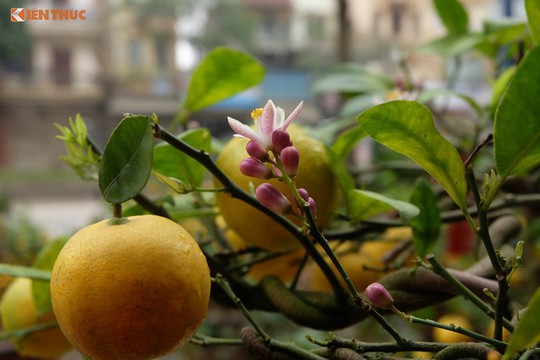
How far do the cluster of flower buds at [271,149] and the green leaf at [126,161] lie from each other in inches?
1.2

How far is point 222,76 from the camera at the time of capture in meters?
0.33

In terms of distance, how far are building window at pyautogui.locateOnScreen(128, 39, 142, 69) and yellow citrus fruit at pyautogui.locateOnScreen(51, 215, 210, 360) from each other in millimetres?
4778

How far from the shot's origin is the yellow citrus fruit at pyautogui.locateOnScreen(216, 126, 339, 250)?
0.89 feet

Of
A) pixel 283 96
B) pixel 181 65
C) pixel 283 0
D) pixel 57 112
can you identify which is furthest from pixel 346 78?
pixel 283 0

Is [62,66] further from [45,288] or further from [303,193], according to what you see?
[303,193]

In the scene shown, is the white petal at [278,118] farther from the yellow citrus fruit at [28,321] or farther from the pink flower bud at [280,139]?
the yellow citrus fruit at [28,321]

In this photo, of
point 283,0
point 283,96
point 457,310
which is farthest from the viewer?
point 283,0

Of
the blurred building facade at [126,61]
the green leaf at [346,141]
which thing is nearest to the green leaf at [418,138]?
the green leaf at [346,141]

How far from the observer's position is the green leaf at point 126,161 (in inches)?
7.7

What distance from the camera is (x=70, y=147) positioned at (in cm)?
27

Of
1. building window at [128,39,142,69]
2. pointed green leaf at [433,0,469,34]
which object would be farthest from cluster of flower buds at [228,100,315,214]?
building window at [128,39,142,69]

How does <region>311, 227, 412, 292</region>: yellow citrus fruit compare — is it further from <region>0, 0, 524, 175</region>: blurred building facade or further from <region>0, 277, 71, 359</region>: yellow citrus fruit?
<region>0, 0, 524, 175</region>: blurred building facade

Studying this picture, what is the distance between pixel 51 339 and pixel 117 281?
7.5 inches

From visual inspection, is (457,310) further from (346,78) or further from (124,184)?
(124,184)
